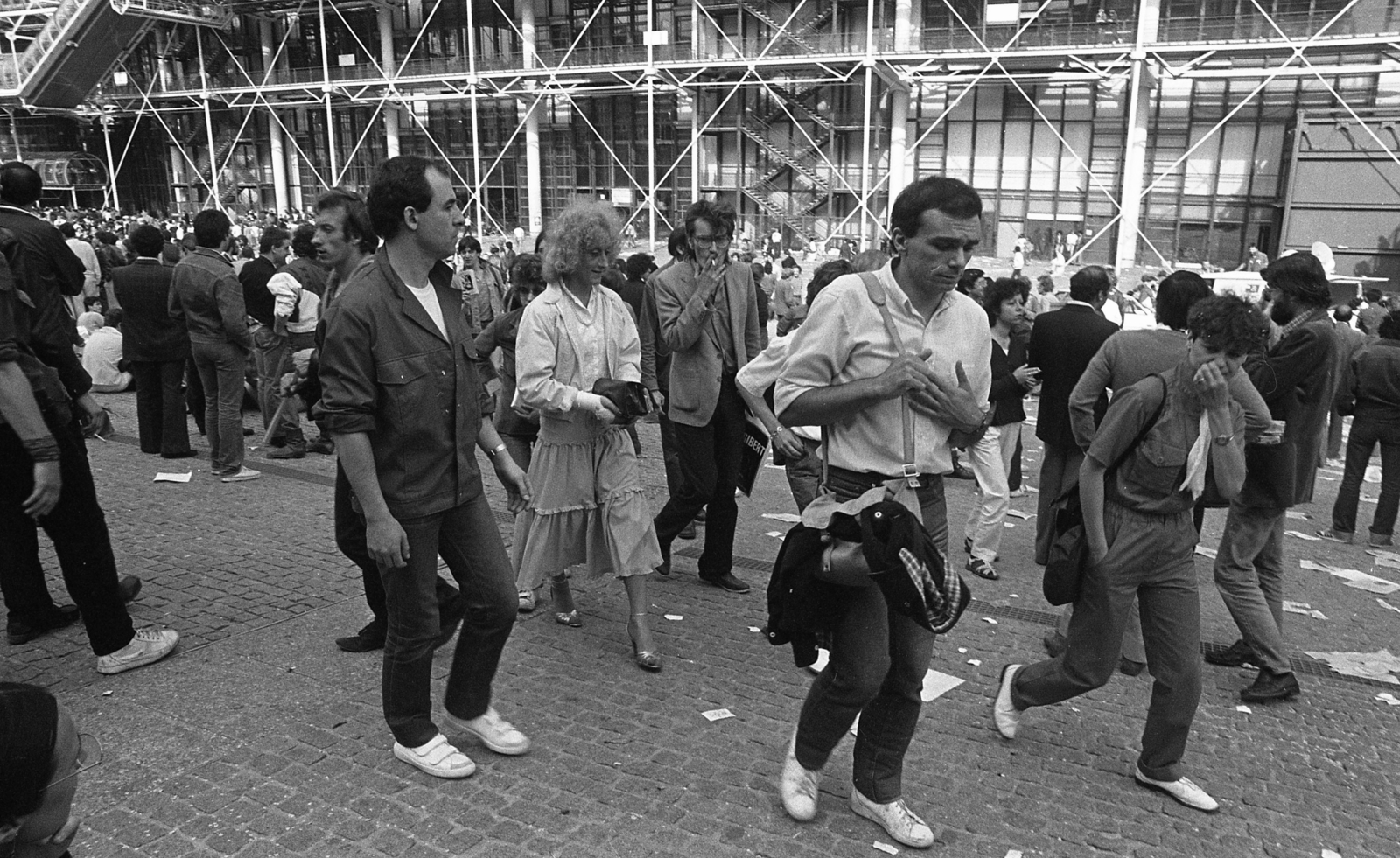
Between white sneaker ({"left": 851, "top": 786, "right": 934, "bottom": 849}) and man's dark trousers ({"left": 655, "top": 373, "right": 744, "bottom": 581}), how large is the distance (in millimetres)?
2227

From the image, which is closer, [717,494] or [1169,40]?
[717,494]

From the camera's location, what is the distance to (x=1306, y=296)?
4.45 m

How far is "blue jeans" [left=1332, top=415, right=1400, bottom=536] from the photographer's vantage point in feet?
22.1

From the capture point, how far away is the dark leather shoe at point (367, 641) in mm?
4191

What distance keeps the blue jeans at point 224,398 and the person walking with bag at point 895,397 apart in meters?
5.78

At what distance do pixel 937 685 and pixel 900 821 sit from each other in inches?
50.2

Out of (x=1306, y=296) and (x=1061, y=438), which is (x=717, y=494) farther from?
(x=1306, y=296)

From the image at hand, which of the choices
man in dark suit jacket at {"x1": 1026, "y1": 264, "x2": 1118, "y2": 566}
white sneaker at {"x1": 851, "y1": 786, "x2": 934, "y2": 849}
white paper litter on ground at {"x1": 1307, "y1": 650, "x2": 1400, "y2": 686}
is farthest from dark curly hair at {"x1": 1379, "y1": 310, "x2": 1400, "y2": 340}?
white sneaker at {"x1": 851, "y1": 786, "x2": 934, "y2": 849}

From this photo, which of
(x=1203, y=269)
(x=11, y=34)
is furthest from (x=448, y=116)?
(x=1203, y=269)

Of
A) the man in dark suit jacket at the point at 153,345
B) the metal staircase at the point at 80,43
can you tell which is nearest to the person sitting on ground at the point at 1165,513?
the man in dark suit jacket at the point at 153,345

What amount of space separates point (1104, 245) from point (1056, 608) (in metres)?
23.7

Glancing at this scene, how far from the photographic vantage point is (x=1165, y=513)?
3273 mm

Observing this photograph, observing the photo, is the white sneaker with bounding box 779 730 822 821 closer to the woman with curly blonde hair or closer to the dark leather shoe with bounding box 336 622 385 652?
→ the woman with curly blonde hair

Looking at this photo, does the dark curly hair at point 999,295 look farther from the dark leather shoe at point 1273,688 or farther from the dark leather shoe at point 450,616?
the dark leather shoe at point 450,616
